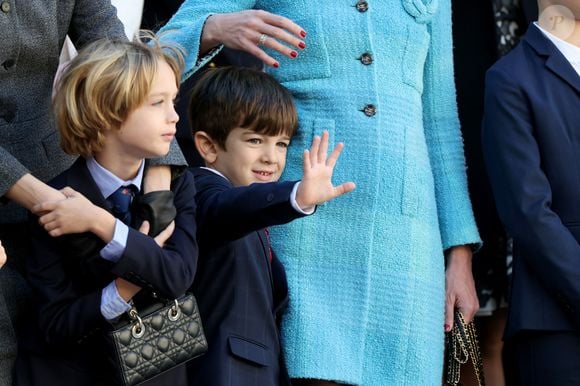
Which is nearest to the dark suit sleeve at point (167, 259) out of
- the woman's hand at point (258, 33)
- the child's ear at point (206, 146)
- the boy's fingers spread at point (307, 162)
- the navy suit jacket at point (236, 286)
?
the navy suit jacket at point (236, 286)

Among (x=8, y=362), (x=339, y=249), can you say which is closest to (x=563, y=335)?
(x=339, y=249)

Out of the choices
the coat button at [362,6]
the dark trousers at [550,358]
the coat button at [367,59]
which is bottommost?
the dark trousers at [550,358]

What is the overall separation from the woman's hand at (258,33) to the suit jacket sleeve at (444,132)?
0.61 m

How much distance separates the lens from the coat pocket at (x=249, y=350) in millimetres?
3541

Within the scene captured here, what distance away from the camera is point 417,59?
4195 millimetres

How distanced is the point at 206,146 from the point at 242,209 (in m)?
0.59

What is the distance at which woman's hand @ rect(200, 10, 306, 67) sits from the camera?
385 cm

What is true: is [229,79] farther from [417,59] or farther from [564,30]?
[564,30]

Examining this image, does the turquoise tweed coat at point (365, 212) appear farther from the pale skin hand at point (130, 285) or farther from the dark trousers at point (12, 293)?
the dark trousers at point (12, 293)

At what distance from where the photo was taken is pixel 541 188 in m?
4.10

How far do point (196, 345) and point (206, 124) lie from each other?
2.85 feet

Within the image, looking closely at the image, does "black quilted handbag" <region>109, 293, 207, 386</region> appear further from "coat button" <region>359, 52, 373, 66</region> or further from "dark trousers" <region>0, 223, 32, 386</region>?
"coat button" <region>359, 52, 373, 66</region>

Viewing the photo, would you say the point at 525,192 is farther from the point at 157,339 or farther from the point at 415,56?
the point at 157,339

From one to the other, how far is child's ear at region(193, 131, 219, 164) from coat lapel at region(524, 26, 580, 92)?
118 cm
